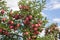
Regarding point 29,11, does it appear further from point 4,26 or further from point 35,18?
point 4,26

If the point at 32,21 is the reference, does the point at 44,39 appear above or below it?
below

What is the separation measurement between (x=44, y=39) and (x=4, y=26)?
200cm

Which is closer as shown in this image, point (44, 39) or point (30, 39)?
point (30, 39)

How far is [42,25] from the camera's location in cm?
1138

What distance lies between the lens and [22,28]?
11172 mm

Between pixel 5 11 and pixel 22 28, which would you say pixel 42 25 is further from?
pixel 5 11

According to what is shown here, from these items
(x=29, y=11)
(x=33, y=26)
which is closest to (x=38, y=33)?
(x=33, y=26)

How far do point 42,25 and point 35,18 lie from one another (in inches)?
18.5

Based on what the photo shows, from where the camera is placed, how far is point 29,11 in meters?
11.2

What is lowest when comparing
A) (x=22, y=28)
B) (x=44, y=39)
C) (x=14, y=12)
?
(x=44, y=39)

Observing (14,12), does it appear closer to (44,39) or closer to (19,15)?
(19,15)

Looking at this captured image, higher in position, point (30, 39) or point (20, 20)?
point (20, 20)

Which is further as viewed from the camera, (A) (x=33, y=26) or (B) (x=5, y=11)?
(B) (x=5, y=11)

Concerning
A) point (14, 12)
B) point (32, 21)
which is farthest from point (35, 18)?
point (14, 12)
